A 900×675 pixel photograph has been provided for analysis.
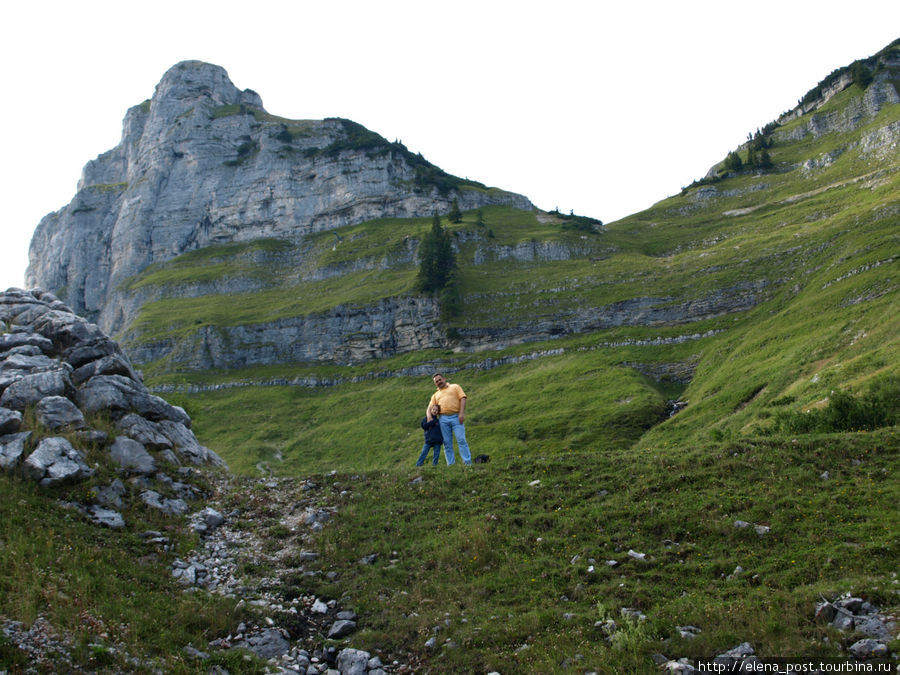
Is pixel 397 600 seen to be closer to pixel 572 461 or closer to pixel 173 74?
pixel 572 461

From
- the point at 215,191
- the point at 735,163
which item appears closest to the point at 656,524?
the point at 735,163

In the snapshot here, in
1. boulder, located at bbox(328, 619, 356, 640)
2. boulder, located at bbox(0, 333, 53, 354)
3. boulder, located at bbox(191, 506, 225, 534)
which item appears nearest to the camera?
boulder, located at bbox(328, 619, 356, 640)

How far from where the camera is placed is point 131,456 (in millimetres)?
16516

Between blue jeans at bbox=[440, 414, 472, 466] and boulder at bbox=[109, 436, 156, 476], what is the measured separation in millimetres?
9310

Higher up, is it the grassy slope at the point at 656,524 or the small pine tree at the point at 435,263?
the small pine tree at the point at 435,263

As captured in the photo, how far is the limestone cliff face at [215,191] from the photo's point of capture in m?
122

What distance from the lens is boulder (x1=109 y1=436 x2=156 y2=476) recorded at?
16167mm

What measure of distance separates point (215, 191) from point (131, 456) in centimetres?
12532

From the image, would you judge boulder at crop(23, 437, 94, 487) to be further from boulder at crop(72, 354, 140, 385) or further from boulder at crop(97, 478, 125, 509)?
boulder at crop(72, 354, 140, 385)

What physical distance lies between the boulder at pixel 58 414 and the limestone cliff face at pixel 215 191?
103703 mm

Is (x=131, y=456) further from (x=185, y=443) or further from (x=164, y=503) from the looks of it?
(x=185, y=443)

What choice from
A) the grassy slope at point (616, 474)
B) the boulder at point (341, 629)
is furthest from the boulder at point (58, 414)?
the boulder at point (341, 629)

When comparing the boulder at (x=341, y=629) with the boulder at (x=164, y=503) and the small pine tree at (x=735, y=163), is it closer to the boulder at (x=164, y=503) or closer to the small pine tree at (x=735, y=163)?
the boulder at (x=164, y=503)

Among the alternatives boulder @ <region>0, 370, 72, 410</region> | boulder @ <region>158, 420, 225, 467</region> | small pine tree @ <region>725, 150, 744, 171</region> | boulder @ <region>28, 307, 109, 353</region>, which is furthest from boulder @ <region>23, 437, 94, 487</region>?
small pine tree @ <region>725, 150, 744, 171</region>
